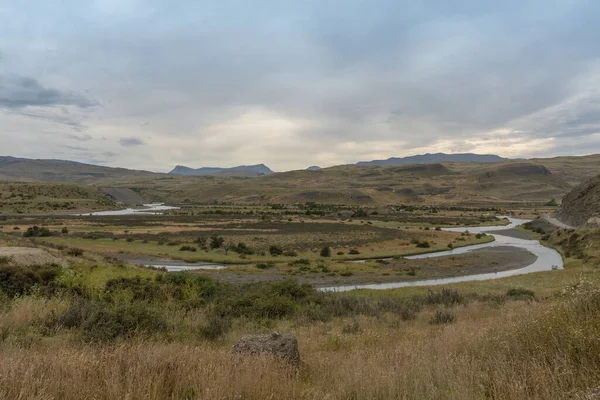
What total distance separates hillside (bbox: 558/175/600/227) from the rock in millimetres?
67333

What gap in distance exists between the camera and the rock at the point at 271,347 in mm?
6719

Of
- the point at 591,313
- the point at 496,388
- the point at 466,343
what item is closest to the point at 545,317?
the point at 591,313

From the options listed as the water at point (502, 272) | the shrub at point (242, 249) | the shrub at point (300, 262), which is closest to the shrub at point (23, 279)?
the water at point (502, 272)

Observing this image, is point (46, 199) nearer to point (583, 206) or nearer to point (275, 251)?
point (275, 251)

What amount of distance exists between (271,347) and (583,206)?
85.1 meters

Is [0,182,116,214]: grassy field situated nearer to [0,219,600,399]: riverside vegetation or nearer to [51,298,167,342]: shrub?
[51,298,167,342]: shrub

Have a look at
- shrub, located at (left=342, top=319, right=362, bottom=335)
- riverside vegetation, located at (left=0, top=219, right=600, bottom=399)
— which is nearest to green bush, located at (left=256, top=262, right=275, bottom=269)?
riverside vegetation, located at (left=0, top=219, right=600, bottom=399)

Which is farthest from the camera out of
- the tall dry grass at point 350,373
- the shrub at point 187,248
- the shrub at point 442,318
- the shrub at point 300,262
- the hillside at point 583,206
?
the hillside at point 583,206

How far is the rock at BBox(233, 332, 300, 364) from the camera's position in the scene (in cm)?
672

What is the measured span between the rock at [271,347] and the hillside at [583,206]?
67.3 m

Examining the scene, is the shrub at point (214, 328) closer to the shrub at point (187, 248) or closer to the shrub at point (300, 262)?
the shrub at point (300, 262)

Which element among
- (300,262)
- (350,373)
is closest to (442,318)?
(350,373)

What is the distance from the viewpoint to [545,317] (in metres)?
6.81

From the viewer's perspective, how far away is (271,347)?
690cm
